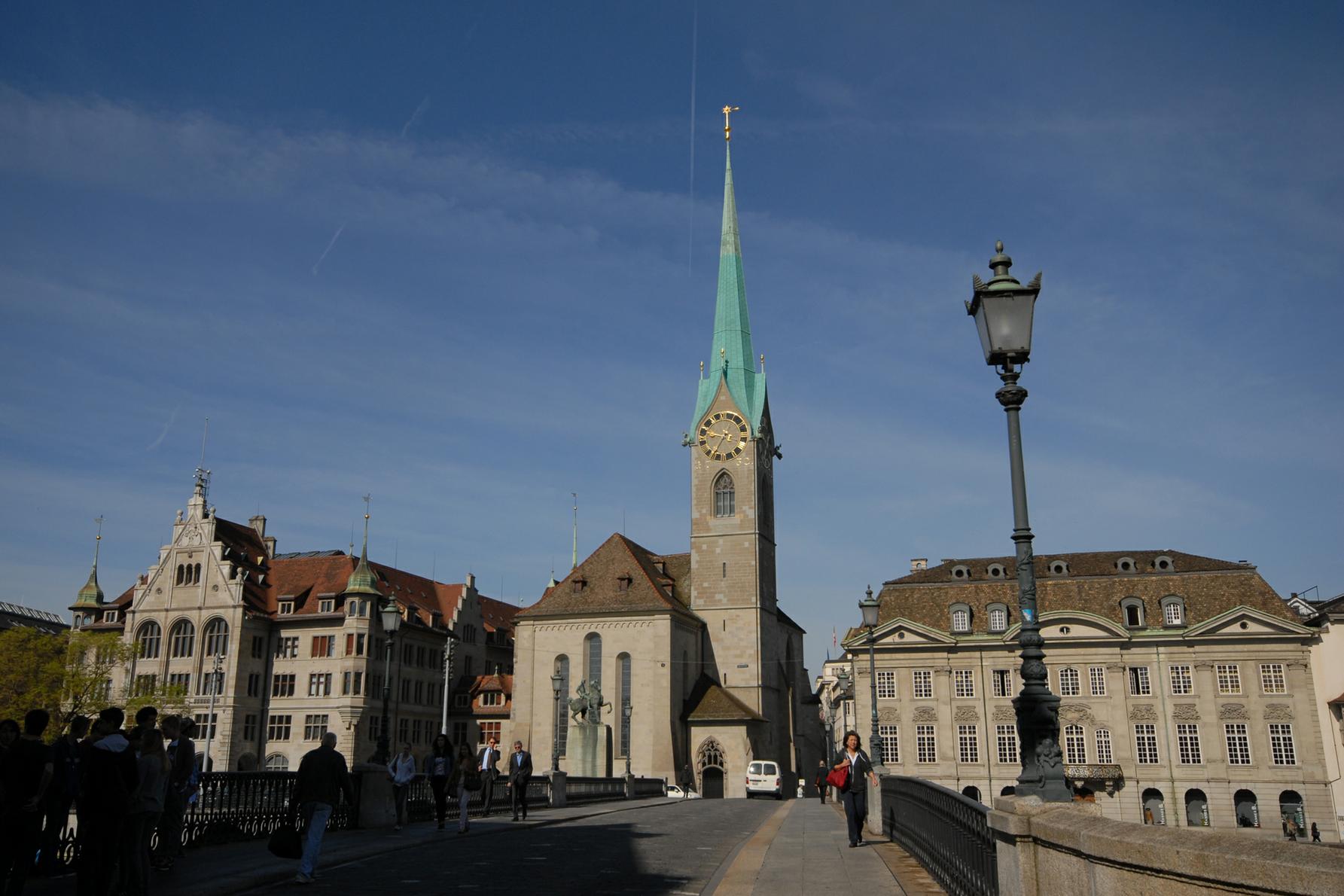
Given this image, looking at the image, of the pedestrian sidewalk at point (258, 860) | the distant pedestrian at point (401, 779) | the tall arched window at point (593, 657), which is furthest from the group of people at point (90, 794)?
the tall arched window at point (593, 657)

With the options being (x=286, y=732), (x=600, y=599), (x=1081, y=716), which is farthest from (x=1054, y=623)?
(x=286, y=732)

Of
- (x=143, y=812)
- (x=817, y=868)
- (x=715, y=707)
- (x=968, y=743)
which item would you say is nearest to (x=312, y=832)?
(x=143, y=812)

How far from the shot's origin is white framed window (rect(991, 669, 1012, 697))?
215 ft

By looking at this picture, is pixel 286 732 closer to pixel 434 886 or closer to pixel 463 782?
pixel 463 782

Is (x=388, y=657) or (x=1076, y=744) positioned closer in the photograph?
(x=388, y=657)

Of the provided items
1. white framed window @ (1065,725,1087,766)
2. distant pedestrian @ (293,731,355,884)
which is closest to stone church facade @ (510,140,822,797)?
white framed window @ (1065,725,1087,766)

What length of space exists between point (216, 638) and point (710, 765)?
3142cm

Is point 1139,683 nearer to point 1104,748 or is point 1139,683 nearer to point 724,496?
point 1104,748

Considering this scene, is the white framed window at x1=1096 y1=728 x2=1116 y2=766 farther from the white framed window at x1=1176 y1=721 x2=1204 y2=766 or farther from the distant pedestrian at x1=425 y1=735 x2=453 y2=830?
the distant pedestrian at x1=425 y1=735 x2=453 y2=830

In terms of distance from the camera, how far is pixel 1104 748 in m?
63.6

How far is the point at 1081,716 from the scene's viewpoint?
2522 inches

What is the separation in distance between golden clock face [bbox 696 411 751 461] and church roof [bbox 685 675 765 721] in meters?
15.1

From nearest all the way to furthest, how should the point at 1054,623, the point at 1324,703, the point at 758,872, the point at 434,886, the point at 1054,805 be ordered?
the point at 1054,805
the point at 434,886
the point at 758,872
the point at 1324,703
the point at 1054,623

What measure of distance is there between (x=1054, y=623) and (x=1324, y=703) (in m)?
14.4
